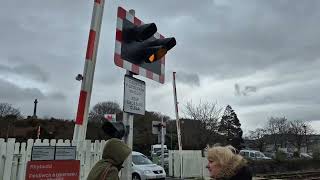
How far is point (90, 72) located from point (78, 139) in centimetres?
123

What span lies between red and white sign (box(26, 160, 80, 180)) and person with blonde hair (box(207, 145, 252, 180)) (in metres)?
3.32

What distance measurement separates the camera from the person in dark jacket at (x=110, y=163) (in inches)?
152

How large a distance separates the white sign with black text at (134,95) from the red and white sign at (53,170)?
5.19 ft

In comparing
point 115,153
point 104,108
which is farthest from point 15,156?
point 104,108

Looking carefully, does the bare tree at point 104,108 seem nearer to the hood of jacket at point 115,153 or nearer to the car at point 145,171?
the car at point 145,171

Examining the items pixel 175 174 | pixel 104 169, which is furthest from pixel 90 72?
pixel 175 174

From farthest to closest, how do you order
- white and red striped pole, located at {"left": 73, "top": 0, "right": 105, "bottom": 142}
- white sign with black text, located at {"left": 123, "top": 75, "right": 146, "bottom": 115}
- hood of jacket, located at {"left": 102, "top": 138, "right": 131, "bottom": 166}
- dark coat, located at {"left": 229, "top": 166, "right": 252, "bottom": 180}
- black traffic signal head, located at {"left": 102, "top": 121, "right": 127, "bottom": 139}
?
white and red striped pole, located at {"left": 73, "top": 0, "right": 105, "bottom": 142}, white sign with black text, located at {"left": 123, "top": 75, "right": 146, "bottom": 115}, black traffic signal head, located at {"left": 102, "top": 121, "right": 127, "bottom": 139}, hood of jacket, located at {"left": 102, "top": 138, "right": 131, "bottom": 166}, dark coat, located at {"left": 229, "top": 166, "right": 252, "bottom": 180}

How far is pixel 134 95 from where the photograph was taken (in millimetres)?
5516

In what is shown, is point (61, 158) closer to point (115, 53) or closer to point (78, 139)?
point (78, 139)

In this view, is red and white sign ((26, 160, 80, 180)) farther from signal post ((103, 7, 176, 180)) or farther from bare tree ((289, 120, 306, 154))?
bare tree ((289, 120, 306, 154))

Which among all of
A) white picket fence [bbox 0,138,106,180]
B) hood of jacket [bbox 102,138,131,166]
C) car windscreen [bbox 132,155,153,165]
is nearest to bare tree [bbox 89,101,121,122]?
car windscreen [bbox 132,155,153,165]

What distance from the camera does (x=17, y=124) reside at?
169 ft

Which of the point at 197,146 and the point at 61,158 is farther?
the point at 197,146

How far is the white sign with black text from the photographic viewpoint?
5.33 meters
